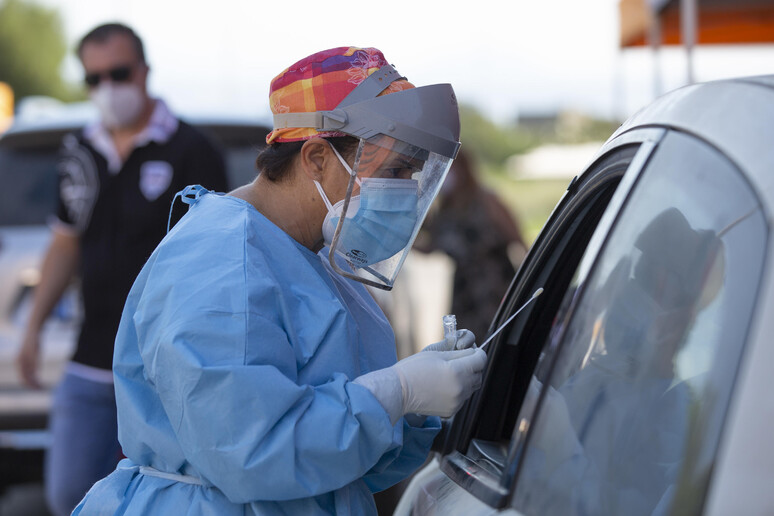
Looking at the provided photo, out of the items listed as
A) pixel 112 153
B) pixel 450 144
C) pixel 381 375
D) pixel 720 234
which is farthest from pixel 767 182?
pixel 112 153

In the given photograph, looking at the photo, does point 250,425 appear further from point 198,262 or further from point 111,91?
point 111,91

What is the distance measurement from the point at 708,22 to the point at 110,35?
6.34m

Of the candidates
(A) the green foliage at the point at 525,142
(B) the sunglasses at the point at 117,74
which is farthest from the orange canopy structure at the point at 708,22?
(A) the green foliage at the point at 525,142

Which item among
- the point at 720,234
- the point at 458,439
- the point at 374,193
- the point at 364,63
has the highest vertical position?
the point at 364,63

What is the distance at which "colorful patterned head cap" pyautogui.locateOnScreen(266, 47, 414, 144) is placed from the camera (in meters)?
1.90

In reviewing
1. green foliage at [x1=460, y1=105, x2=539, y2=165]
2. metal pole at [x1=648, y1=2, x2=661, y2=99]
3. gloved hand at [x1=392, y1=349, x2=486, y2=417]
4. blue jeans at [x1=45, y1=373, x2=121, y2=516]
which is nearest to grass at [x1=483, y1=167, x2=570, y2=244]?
green foliage at [x1=460, y1=105, x2=539, y2=165]

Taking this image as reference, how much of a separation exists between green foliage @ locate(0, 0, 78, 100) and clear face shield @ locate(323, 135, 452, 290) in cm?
4862

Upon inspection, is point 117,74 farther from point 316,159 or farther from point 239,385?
point 239,385

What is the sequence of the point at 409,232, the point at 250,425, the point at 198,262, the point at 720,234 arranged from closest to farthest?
the point at 720,234
the point at 250,425
the point at 198,262
the point at 409,232

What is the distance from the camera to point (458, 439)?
2.06m

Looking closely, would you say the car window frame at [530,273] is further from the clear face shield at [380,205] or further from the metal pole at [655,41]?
the metal pole at [655,41]

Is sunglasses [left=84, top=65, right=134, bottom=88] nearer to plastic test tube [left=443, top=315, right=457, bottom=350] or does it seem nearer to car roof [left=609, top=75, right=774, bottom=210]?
plastic test tube [left=443, top=315, right=457, bottom=350]

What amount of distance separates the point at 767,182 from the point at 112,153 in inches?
117

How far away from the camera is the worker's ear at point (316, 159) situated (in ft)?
6.39
